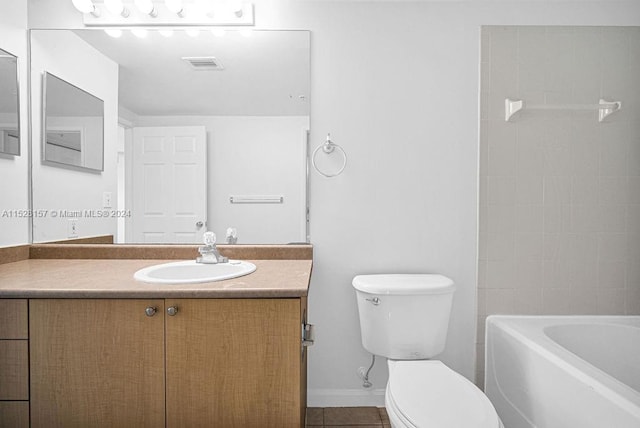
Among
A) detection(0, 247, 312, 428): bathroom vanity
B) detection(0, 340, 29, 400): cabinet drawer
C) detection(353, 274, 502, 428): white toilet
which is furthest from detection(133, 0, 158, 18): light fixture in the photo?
detection(353, 274, 502, 428): white toilet

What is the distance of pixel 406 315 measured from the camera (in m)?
1.81

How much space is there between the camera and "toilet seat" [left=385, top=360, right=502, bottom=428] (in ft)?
4.15

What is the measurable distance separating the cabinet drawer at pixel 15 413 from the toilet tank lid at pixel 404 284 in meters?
1.30

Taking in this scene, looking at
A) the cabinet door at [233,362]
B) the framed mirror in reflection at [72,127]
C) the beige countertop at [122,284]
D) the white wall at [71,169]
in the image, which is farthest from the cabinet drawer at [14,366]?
the framed mirror in reflection at [72,127]

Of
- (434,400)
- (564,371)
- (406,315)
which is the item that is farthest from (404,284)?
(564,371)

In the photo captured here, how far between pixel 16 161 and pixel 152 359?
→ 1298 mm

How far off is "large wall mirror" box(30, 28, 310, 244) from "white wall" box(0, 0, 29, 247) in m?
0.05

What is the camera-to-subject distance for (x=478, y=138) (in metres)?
2.05

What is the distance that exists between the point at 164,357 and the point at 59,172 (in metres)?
1.26

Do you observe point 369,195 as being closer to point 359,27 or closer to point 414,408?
point 359,27

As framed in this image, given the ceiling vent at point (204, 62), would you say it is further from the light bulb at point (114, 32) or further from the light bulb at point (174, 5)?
the light bulb at point (114, 32)

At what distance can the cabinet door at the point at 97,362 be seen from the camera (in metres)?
1.35

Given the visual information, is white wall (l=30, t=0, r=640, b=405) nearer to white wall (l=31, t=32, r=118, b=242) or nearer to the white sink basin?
white wall (l=31, t=32, r=118, b=242)

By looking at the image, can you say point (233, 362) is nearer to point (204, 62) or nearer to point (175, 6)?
point (204, 62)
